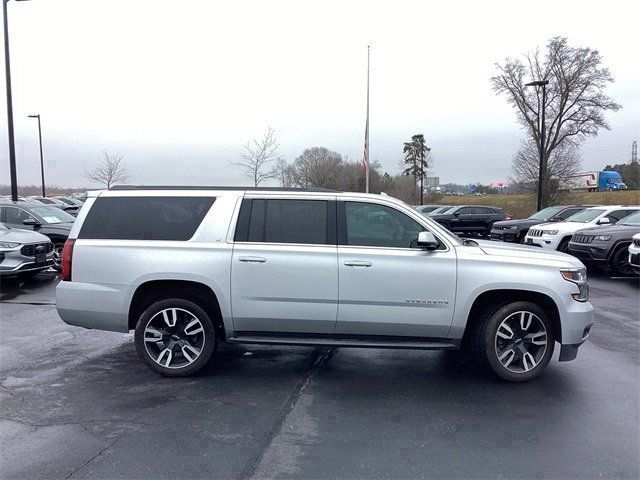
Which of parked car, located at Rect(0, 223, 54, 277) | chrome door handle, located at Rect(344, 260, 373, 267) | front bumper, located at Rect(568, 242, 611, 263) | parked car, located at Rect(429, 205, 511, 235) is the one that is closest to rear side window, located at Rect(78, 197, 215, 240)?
chrome door handle, located at Rect(344, 260, 373, 267)

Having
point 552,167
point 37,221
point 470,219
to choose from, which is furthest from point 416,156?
point 37,221

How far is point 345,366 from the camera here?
564 centimetres

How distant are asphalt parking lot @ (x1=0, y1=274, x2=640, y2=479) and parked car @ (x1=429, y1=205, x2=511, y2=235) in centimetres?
2108

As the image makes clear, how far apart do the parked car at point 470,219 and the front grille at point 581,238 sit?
13198 mm

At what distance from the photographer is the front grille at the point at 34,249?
10.5 meters

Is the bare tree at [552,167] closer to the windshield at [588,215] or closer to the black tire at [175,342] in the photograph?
the windshield at [588,215]

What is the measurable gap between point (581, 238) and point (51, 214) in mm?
13905

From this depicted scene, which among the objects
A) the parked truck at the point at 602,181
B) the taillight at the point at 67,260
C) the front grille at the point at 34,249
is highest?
the parked truck at the point at 602,181

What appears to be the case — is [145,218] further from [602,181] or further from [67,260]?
[602,181]

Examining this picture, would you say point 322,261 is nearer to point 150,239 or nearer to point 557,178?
point 150,239

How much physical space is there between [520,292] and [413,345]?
1181 mm

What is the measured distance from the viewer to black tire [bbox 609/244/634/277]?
1252cm

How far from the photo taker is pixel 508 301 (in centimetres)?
514

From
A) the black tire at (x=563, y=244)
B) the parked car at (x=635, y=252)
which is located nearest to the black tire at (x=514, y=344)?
the parked car at (x=635, y=252)
